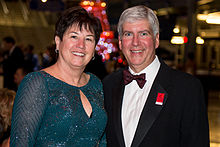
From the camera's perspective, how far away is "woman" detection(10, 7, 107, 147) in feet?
7.11

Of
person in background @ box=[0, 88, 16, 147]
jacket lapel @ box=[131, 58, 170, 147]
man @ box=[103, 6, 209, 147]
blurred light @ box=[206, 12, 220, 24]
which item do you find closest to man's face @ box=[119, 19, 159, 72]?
man @ box=[103, 6, 209, 147]

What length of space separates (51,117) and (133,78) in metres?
0.75

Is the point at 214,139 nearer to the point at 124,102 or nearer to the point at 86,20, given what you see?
the point at 124,102

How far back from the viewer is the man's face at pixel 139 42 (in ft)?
8.14

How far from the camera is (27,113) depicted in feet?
7.06

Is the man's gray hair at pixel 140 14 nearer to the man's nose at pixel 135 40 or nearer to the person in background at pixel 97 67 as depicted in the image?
the man's nose at pixel 135 40

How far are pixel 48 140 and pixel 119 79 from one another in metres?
0.86

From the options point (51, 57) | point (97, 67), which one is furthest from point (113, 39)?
point (51, 57)

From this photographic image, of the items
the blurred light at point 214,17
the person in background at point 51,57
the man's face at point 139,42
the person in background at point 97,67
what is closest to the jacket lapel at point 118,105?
the man's face at point 139,42

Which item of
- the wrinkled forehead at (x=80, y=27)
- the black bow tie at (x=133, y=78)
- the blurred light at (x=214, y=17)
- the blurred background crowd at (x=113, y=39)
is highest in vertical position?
the wrinkled forehead at (x=80, y=27)

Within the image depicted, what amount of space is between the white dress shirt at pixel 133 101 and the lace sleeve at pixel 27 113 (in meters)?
0.67

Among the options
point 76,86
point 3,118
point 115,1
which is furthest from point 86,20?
point 115,1

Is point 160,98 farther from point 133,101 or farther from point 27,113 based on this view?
point 27,113

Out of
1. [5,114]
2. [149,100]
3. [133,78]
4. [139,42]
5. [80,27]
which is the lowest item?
[5,114]
